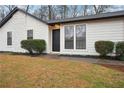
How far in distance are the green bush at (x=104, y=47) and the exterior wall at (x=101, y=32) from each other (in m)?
0.63

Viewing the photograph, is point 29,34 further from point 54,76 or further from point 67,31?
point 54,76

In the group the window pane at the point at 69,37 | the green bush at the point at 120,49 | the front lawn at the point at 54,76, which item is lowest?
the front lawn at the point at 54,76

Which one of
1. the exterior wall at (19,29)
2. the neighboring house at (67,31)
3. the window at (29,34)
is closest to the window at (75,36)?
the neighboring house at (67,31)

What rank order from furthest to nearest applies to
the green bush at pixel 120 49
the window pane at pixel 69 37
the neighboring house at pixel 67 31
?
the window pane at pixel 69 37 → the neighboring house at pixel 67 31 → the green bush at pixel 120 49

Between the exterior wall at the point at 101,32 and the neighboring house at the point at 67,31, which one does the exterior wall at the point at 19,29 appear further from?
the exterior wall at the point at 101,32

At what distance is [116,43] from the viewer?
1241 cm

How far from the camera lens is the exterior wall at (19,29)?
16.8m

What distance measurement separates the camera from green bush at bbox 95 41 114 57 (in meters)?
12.2

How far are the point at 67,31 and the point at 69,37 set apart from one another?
47 cm

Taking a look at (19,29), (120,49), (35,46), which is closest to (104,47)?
(120,49)

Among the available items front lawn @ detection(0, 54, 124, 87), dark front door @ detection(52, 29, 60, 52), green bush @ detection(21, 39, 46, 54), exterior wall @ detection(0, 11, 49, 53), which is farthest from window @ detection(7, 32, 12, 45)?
front lawn @ detection(0, 54, 124, 87)

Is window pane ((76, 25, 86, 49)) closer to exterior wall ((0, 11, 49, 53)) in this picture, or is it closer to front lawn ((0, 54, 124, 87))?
exterior wall ((0, 11, 49, 53))

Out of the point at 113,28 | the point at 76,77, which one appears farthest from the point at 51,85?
the point at 113,28

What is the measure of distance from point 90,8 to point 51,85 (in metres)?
24.6
